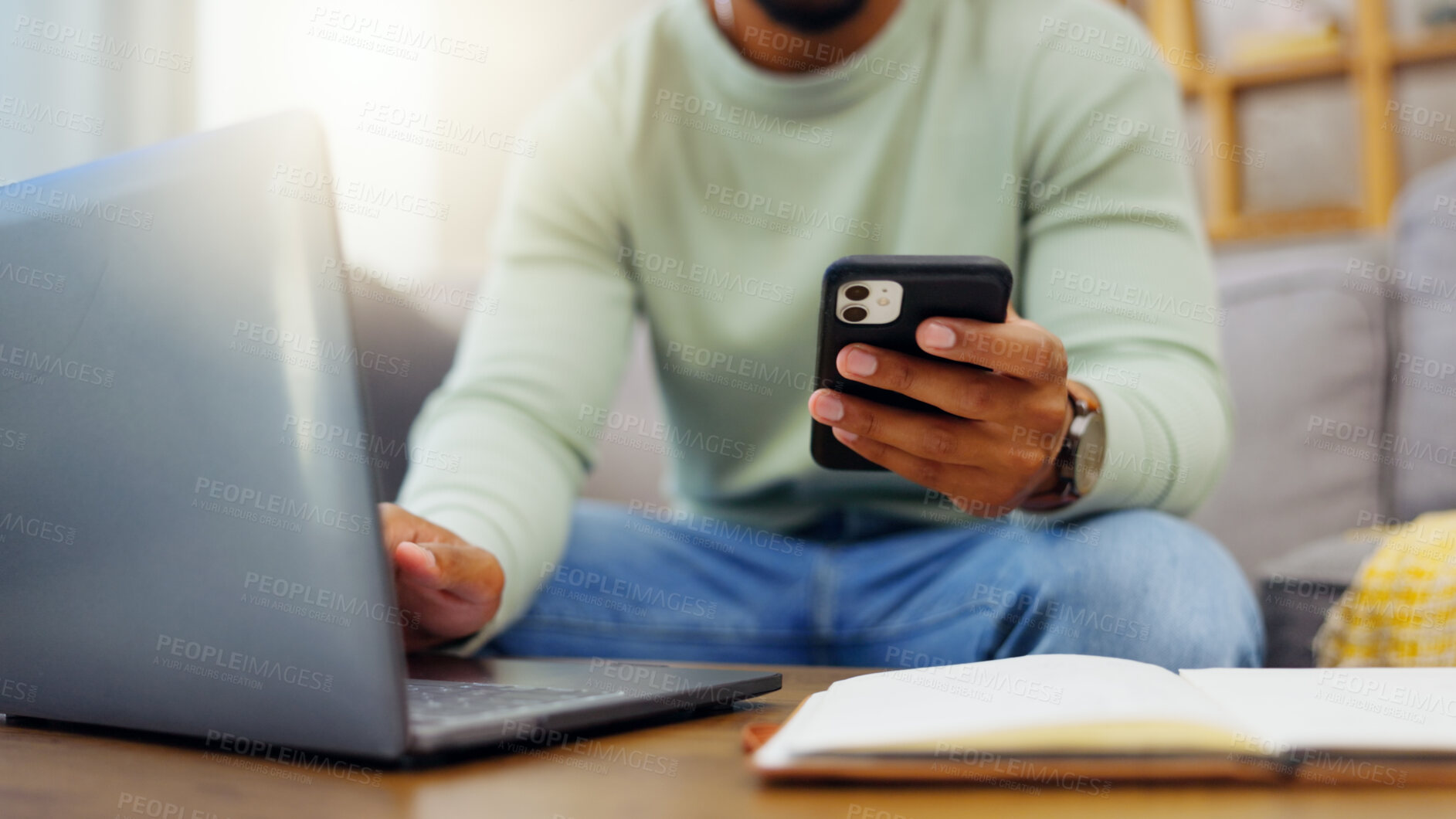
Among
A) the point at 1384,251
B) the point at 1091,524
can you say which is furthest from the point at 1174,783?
the point at 1384,251

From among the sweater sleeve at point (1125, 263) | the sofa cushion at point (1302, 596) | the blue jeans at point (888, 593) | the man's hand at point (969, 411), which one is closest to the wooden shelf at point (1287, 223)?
the sofa cushion at point (1302, 596)

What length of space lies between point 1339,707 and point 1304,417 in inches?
45.8

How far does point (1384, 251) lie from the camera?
1.45m

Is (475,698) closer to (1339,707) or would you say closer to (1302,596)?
(1339,707)

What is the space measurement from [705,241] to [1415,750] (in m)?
0.79

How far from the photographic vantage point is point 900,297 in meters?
0.49

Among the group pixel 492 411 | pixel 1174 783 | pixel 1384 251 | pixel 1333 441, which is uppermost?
pixel 1174 783

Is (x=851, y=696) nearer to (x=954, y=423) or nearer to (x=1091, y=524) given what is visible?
(x=954, y=423)

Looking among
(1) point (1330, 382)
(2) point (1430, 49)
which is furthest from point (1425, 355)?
(2) point (1430, 49)

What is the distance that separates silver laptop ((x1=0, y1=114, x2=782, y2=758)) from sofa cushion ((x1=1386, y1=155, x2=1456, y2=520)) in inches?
49.1

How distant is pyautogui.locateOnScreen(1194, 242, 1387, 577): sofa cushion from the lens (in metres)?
1.33

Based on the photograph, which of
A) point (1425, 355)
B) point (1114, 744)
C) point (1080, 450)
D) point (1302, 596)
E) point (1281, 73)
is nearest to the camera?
point (1114, 744)

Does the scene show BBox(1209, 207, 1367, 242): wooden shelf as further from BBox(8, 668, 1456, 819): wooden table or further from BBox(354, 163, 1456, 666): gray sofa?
BBox(8, 668, 1456, 819): wooden table

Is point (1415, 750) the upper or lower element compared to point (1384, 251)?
upper
